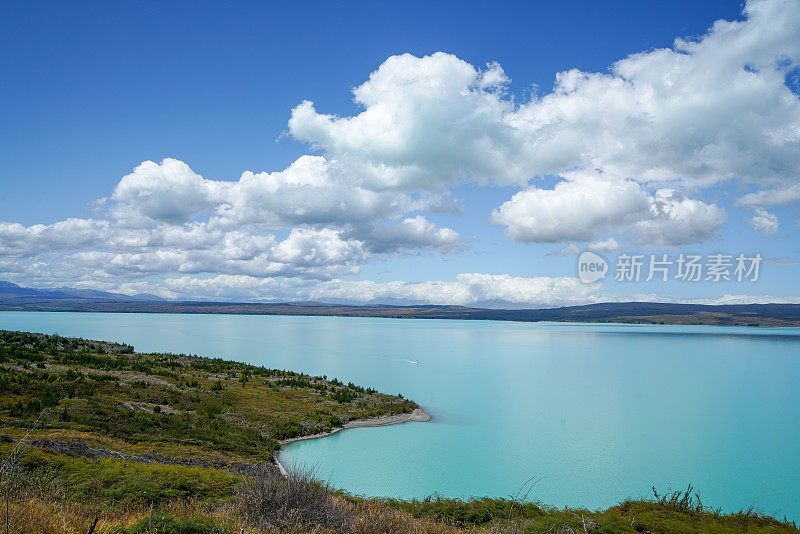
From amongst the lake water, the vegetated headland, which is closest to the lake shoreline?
the vegetated headland

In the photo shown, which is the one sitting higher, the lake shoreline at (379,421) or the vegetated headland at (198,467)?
the vegetated headland at (198,467)

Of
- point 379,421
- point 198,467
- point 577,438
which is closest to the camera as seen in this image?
point 198,467

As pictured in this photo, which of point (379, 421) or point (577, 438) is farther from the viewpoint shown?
point (379, 421)

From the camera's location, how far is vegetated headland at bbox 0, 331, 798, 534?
1002 cm

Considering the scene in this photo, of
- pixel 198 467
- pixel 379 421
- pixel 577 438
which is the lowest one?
pixel 379 421

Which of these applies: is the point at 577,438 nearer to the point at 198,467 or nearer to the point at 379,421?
the point at 379,421

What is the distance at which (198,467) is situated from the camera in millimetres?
18859

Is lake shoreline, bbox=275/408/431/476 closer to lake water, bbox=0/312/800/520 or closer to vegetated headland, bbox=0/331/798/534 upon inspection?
vegetated headland, bbox=0/331/798/534

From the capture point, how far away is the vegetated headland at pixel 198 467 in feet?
32.9

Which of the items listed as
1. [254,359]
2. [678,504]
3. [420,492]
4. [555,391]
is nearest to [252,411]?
[420,492]

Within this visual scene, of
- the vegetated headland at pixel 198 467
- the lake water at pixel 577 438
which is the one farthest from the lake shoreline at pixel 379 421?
the lake water at pixel 577 438

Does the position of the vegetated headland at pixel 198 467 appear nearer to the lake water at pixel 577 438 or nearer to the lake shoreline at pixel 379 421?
the lake shoreline at pixel 379 421

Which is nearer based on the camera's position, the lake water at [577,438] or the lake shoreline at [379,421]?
the lake water at [577,438]

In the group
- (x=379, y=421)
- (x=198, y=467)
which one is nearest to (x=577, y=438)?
(x=379, y=421)
